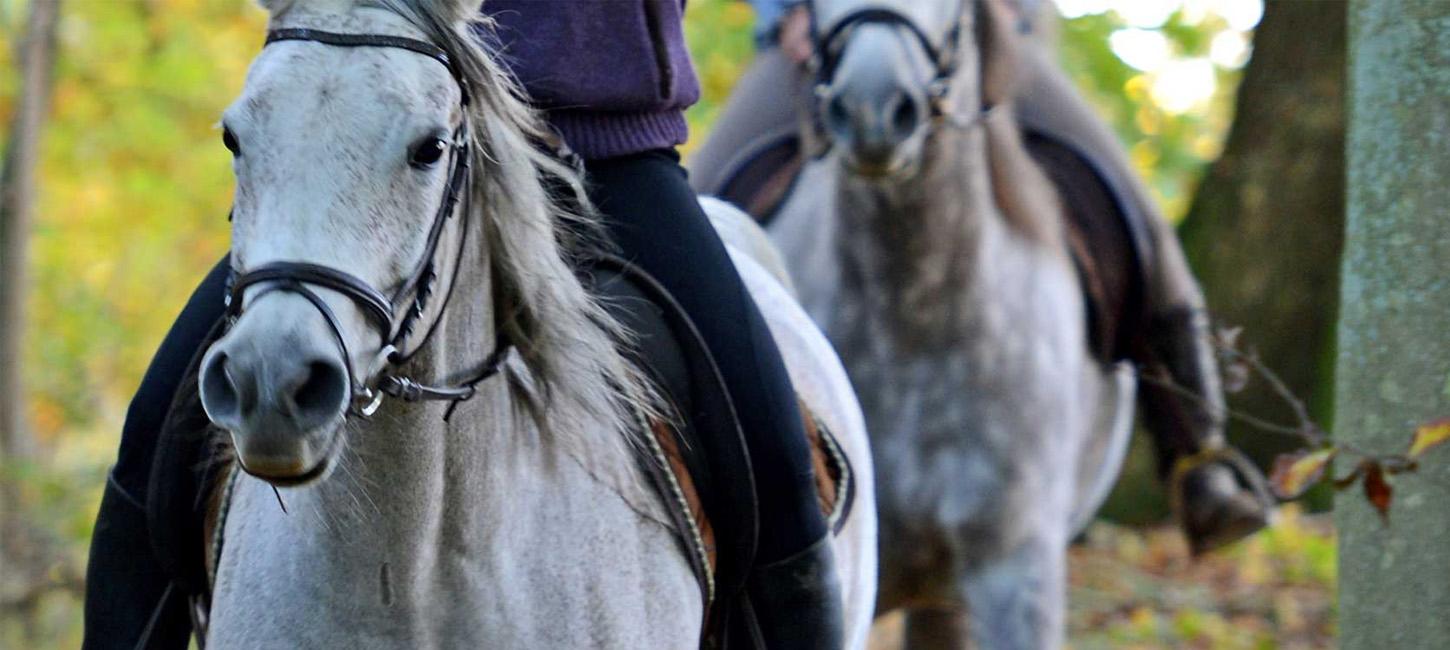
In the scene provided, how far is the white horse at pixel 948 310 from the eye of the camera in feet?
15.4

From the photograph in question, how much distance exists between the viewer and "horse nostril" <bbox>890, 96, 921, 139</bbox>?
4.64 meters

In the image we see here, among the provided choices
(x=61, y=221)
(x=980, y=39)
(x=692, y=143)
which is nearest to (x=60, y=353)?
(x=61, y=221)

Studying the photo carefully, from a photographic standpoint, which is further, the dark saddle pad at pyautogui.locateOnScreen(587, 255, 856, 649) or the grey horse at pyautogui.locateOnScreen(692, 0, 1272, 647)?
the grey horse at pyautogui.locateOnScreen(692, 0, 1272, 647)

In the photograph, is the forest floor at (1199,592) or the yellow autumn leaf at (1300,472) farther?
the forest floor at (1199,592)

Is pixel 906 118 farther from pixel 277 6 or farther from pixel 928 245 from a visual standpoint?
pixel 277 6

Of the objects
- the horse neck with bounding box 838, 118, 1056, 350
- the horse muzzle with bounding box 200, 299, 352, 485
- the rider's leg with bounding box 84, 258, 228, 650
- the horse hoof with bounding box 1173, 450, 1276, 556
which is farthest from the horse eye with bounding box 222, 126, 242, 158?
the horse hoof with bounding box 1173, 450, 1276, 556

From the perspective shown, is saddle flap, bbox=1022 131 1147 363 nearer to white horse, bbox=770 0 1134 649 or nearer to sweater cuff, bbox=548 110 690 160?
white horse, bbox=770 0 1134 649

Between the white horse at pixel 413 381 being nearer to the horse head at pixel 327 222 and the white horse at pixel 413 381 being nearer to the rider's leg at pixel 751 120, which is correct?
the horse head at pixel 327 222

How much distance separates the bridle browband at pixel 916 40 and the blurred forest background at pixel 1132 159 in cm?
424

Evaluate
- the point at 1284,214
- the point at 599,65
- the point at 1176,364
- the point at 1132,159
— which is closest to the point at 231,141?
the point at 599,65

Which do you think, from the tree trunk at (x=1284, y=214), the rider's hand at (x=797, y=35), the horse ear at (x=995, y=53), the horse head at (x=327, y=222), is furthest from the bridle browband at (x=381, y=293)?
the tree trunk at (x=1284, y=214)

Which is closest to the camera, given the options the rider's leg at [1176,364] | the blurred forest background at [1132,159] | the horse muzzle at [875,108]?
the horse muzzle at [875,108]

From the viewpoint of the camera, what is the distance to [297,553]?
2438 mm

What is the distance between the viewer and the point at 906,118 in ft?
15.3
